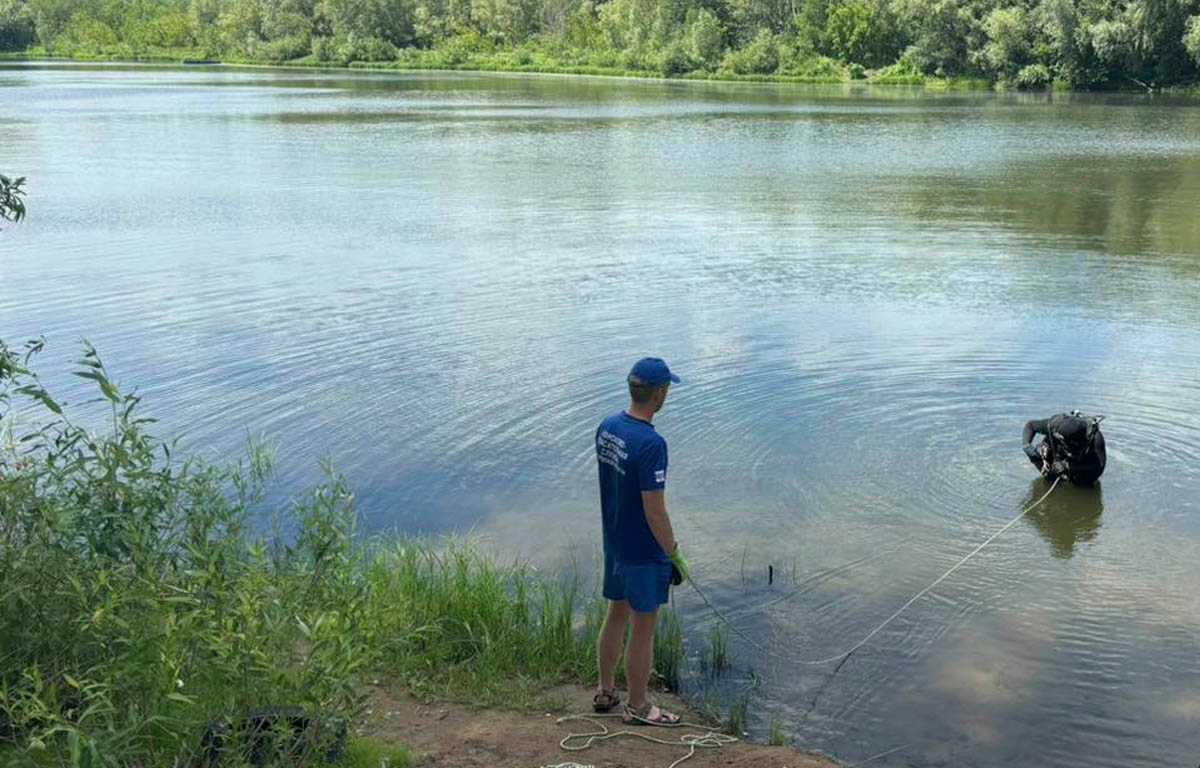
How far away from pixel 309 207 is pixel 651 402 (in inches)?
896

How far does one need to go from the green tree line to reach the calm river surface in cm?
4791

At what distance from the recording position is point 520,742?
6434mm

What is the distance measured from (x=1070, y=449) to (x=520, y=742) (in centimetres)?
629

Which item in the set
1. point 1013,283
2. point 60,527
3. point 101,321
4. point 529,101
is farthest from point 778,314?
point 529,101

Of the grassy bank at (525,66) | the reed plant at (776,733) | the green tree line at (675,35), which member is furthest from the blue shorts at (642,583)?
the grassy bank at (525,66)

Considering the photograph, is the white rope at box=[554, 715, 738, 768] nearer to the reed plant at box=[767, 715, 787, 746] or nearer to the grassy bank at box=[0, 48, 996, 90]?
the reed plant at box=[767, 715, 787, 746]

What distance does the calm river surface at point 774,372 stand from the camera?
26.8ft

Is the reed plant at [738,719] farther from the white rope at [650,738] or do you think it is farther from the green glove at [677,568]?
the green glove at [677,568]

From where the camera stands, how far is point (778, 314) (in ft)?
56.8

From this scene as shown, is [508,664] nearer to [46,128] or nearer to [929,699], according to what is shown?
[929,699]

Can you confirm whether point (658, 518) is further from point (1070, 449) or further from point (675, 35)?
point (675, 35)

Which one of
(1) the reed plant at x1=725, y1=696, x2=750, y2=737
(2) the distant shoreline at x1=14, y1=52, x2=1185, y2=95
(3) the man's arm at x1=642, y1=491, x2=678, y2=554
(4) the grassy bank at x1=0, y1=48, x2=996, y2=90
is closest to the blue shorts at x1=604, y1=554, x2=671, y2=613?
(3) the man's arm at x1=642, y1=491, x2=678, y2=554

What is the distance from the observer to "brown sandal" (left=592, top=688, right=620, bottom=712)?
691cm

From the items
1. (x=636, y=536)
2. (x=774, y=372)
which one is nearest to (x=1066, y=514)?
(x=774, y=372)
